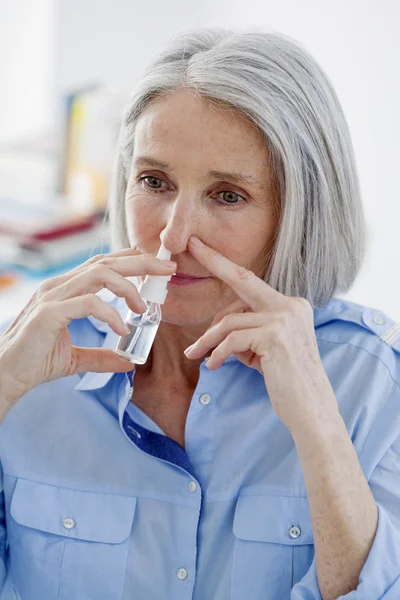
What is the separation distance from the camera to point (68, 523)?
153 centimetres

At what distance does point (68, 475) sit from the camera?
5.12 feet

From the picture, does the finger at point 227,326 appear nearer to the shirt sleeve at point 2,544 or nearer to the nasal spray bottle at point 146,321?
the nasal spray bottle at point 146,321

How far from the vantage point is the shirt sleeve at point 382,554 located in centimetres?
128

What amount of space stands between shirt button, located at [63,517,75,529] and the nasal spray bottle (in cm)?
29

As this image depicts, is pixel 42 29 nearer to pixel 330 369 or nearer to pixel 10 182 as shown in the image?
pixel 10 182

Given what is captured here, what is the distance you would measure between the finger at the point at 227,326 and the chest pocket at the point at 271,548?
0.96 ft

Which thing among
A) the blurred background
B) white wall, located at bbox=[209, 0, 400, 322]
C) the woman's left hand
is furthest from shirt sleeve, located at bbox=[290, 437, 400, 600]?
white wall, located at bbox=[209, 0, 400, 322]

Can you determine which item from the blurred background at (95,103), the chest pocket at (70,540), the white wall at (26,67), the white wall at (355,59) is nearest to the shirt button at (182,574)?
the chest pocket at (70,540)

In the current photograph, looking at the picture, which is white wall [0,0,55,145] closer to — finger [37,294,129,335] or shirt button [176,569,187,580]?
finger [37,294,129,335]

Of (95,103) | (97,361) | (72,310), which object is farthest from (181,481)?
(95,103)

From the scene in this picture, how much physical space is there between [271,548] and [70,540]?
0.35 m

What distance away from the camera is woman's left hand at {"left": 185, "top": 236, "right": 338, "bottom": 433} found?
4.37 ft

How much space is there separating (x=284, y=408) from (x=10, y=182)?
2.04 metres

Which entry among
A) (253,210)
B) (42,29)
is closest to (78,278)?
(253,210)
